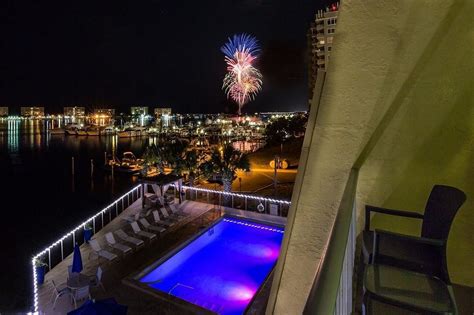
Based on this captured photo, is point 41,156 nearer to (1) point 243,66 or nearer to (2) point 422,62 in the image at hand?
(1) point 243,66

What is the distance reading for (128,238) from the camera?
1254 cm

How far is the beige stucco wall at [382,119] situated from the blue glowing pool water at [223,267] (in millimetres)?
6261

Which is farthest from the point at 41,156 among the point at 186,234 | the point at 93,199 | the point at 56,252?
the point at 186,234

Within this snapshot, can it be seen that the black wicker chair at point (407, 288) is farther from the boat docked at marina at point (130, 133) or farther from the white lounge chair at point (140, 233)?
the boat docked at marina at point (130, 133)

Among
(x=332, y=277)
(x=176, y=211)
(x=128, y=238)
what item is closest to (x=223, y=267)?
(x=128, y=238)

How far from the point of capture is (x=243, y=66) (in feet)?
113

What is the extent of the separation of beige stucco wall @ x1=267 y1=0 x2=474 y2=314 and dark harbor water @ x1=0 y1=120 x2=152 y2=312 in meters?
10.7

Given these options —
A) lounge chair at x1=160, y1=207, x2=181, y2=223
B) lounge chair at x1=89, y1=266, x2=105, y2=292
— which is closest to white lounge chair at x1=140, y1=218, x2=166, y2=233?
lounge chair at x1=160, y1=207, x2=181, y2=223

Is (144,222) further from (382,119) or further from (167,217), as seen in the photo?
(382,119)

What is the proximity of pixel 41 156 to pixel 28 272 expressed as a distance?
52.9m

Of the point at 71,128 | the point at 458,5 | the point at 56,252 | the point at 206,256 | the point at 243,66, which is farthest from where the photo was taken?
the point at 71,128

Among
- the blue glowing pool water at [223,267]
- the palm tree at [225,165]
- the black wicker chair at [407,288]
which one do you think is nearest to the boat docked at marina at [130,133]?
the palm tree at [225,165]

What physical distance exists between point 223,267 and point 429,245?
10.8m

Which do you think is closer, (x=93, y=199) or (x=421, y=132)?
(x=421, y=132)
